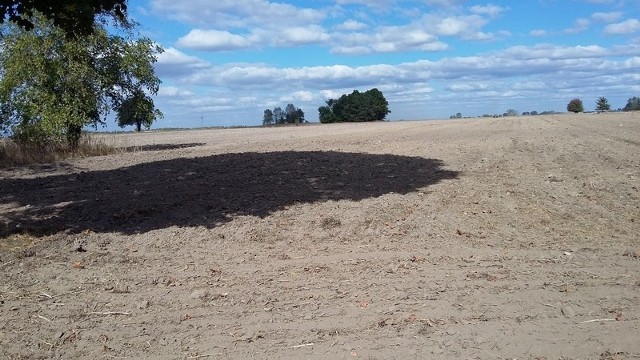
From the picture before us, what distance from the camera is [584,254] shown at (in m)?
7.39

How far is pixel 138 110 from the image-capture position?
84.5ft

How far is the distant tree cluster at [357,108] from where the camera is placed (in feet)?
307

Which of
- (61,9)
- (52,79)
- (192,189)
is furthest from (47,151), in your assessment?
(61,9)

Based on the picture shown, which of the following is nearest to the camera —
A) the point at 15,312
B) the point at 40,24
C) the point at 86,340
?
the point at 86,340

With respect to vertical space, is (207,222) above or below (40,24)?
below

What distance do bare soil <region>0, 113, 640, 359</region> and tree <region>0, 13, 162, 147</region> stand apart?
33.6 feet

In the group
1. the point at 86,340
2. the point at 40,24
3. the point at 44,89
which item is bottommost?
the point at 86,340

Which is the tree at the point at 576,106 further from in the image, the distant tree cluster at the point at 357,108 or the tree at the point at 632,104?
the distant tree cluster at the point at 357,108

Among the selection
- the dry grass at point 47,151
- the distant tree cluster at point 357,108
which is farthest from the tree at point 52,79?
the distant tree cluster at point 357,108

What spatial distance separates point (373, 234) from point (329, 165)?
6764 millimetres

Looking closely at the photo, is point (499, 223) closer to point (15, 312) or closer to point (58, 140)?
point (15, 312)

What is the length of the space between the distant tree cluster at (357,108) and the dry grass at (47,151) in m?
71.0

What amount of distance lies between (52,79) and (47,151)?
276 cm

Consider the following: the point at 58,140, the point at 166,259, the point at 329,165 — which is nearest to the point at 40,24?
the point at 58,140
